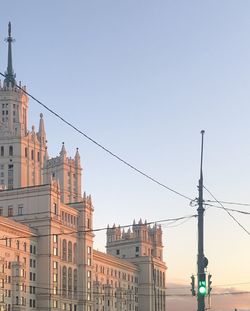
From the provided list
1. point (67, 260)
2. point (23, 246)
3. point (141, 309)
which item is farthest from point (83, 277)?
point (141, 309)

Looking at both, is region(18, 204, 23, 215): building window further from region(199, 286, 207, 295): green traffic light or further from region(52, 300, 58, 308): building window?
region(199, 286, 207, 295): green traffic light

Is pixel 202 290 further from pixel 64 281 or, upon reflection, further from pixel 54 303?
pixel 64 281

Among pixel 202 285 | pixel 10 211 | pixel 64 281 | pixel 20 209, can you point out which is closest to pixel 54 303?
pixel 64 281

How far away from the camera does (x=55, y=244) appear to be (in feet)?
406

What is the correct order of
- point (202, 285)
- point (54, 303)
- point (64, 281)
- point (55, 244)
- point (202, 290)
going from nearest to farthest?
point (202, 290)
point (202, 285)
point (54, 303)
point (55, 244)
point (64, 281)

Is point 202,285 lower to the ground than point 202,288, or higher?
higher

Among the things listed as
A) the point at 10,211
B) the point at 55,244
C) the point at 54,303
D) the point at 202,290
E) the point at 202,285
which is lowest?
the point at 54,303

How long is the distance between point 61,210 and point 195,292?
305 feet

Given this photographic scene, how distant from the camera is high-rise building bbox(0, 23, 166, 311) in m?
117

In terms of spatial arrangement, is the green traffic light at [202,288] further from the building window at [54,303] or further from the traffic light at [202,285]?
the building window at [54,303]

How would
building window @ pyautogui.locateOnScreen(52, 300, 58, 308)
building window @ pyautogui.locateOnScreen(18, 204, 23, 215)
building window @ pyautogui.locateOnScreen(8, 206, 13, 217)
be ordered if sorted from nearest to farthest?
building window @ pyautogui.locateOnScreen(52, 300, 58, 308), building window @ pyautogui.locateOnScreen(18, 204, 23, 215), building window @ pyautogui.locateOnScreen(8, 206, 13, 217)

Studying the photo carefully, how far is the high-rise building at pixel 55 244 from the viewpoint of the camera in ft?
385

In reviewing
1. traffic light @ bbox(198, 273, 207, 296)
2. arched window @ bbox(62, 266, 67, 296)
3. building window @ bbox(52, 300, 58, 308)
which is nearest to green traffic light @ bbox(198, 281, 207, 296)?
traffic light @ bbox(198, 273, 207, 296)

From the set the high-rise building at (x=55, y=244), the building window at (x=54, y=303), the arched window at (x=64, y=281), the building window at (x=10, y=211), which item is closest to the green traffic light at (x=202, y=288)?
the high-rise building at (x=55, y=244)
